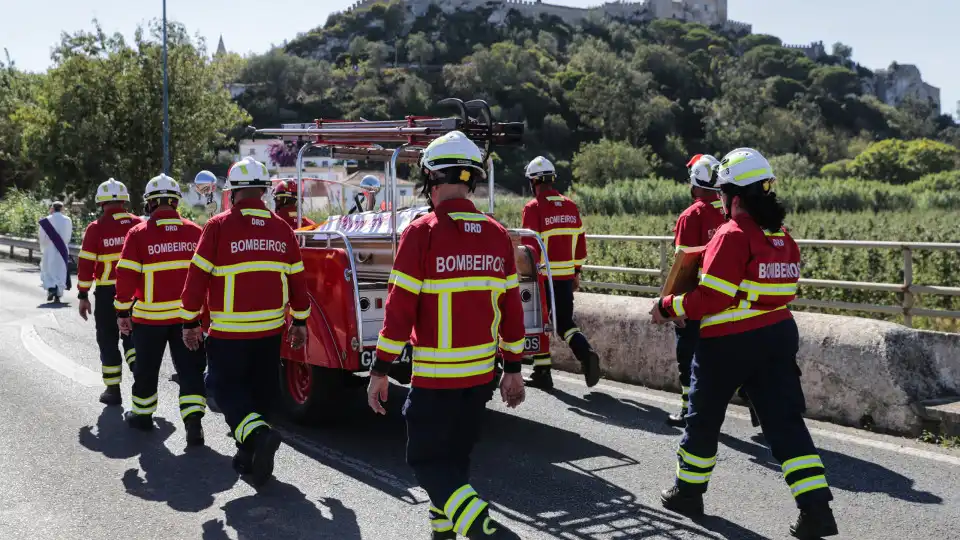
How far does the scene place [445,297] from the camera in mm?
4391

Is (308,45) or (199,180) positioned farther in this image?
(308,45)

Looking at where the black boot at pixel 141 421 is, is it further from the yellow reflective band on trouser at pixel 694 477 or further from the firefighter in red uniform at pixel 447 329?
the yellow reflective band on trouser at pixel 694 477

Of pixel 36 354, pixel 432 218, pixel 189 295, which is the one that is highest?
pixel 432 218

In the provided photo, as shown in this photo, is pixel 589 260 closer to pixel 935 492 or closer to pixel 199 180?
pixel 199 180

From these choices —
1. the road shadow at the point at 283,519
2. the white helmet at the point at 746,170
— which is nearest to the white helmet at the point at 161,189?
the road shadow at the point at 283,519

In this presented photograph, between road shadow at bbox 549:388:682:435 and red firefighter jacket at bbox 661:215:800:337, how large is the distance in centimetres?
238

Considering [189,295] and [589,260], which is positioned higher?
[189,295]

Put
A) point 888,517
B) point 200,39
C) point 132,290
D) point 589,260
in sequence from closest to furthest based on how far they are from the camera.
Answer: point 888,517
point 132,290
point 589,260
point 200,39

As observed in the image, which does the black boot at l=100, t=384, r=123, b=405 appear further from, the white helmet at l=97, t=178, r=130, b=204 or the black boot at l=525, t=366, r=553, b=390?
the black boot at l=525, t=366, r=553, b=390

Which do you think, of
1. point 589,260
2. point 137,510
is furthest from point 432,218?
point 589,260

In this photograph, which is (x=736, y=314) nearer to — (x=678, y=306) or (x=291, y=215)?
(x=678, y=306)

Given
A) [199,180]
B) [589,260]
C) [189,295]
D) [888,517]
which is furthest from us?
[589,260]

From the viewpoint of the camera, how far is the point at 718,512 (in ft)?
18.1

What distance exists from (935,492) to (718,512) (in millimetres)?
1310
